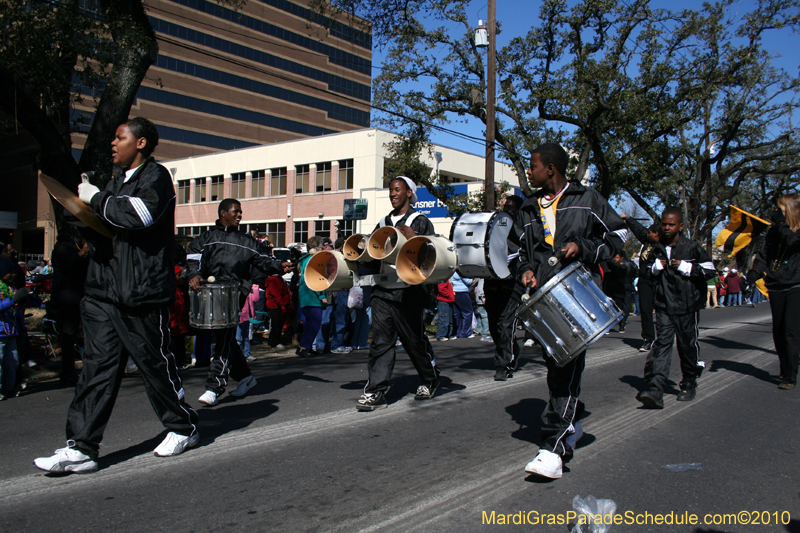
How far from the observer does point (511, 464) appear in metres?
4.16

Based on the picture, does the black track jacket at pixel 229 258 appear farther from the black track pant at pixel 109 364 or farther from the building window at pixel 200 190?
the building window at pixel 200 190

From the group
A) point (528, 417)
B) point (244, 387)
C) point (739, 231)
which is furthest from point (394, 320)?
point (739, 231)

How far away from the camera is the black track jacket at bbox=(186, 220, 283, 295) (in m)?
6.01

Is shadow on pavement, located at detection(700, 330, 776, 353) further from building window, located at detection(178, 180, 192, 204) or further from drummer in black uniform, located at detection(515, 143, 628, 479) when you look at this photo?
building window, located at detection(178, 180, 192, 204)

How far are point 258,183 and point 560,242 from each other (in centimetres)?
4564

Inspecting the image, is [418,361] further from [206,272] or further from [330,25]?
[330,25]

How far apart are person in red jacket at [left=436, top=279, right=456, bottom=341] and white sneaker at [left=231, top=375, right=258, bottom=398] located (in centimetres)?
603

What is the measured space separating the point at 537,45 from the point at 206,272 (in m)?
19.3

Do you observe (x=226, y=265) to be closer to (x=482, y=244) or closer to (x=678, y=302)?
(x=482, y=244)

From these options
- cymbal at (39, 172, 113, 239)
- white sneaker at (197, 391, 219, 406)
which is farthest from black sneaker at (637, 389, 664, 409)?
cymbal at (39, 172, 113, 239)

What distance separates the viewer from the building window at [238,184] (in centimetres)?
4850

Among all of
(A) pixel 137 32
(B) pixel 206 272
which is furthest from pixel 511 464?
(A) pixel 137 32

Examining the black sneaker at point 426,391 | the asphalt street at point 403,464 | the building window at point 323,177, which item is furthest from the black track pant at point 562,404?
the building window at point 323,177

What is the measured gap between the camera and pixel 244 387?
6312 mm
